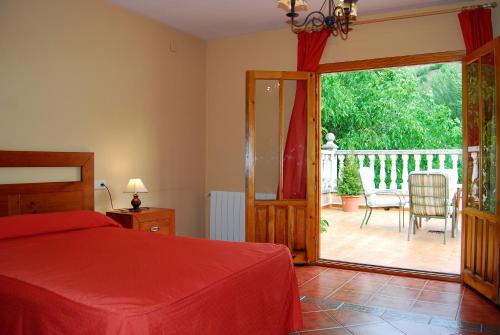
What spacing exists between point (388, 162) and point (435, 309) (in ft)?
15.6

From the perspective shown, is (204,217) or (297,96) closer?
(297,96)

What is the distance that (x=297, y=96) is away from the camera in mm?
4484

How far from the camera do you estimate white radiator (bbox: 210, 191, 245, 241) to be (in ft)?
16.4

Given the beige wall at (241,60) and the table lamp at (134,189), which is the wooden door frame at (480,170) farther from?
the table lamp at (134,189)

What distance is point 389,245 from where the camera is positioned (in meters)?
5.36

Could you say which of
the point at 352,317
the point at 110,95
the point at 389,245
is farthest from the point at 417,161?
the point at 110,95

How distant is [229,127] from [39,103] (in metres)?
2.21

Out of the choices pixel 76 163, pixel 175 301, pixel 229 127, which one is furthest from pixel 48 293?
pixel 229 127

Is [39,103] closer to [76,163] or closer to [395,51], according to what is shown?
[76,163]

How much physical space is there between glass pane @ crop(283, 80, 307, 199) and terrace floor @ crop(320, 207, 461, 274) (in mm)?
858

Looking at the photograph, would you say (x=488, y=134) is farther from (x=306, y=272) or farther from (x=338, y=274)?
(x=306, y=272)

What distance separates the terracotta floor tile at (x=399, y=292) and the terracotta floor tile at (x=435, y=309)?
17 cm

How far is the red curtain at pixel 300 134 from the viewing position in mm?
4461

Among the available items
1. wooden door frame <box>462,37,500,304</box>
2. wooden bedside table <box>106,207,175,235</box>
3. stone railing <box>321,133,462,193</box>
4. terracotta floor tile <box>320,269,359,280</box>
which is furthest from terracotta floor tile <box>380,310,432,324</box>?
stone railing <box>321,133,462,193</box>
